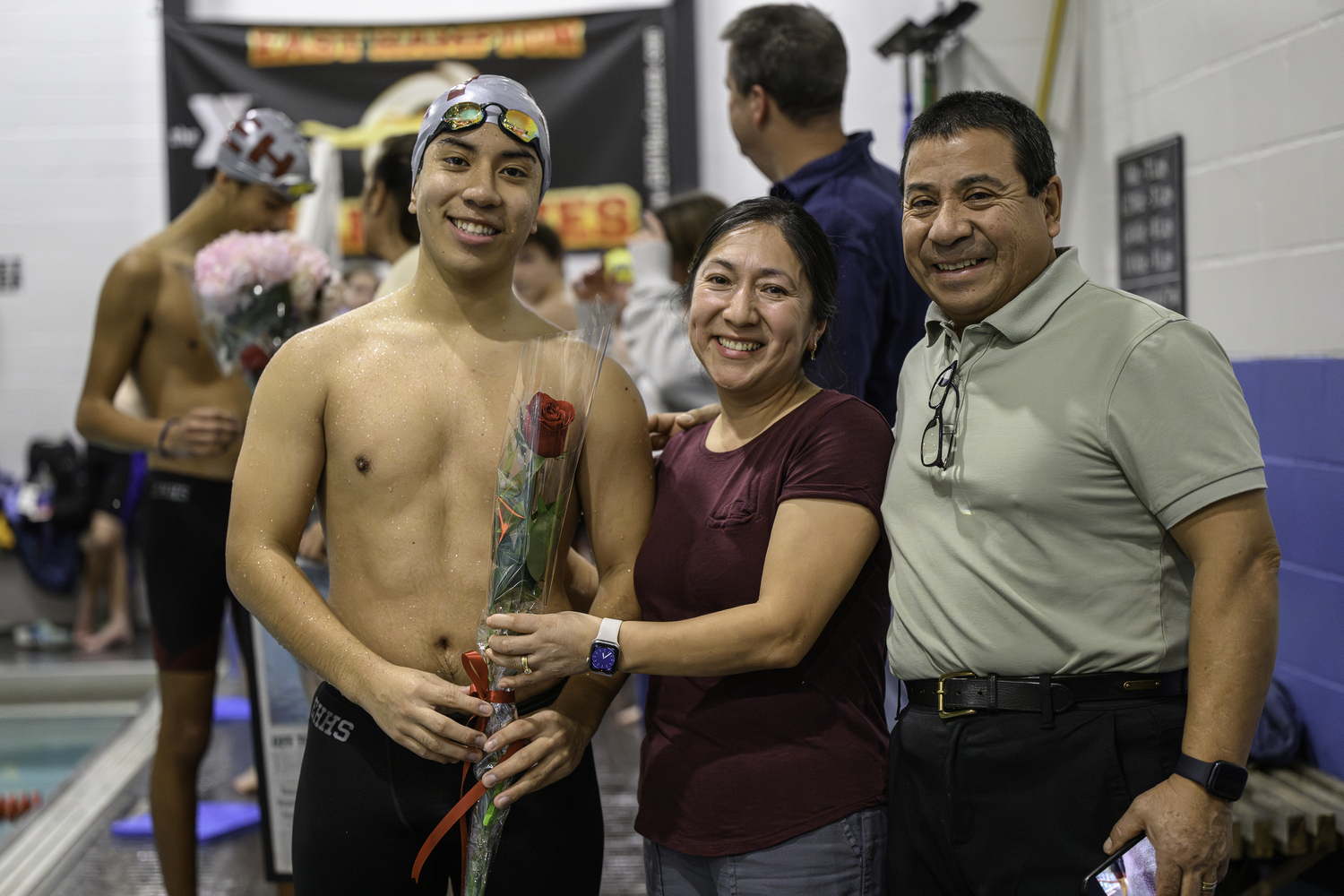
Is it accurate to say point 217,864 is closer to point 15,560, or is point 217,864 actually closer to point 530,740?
point 530,740

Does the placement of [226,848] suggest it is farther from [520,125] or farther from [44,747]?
[520,125]

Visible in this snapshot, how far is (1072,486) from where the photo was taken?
144 cm

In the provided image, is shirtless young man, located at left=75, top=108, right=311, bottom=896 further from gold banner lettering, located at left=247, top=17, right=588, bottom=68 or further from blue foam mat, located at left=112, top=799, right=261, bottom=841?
gold banner lettering, located at left=247, top=17, right=588, bottom=68

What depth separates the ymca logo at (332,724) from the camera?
1718 mm

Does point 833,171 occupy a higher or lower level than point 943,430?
higher

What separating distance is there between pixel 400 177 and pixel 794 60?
0.98 m

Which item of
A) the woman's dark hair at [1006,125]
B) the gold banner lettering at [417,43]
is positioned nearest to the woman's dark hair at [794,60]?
the woman's dark hair at [1006,125]

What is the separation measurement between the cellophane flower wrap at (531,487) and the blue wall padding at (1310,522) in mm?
1613

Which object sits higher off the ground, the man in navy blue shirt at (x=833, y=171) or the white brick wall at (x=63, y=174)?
the white brick wall at (x=63, y=174)

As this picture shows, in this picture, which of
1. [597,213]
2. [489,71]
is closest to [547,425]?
[597,213]

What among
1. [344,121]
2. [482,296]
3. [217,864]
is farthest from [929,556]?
[344,121]

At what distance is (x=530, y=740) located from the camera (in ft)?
5.20

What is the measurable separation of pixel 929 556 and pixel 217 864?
2.87m

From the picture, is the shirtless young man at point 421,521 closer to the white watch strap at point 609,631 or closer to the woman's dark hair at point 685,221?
the white watch strap at point 609,631
